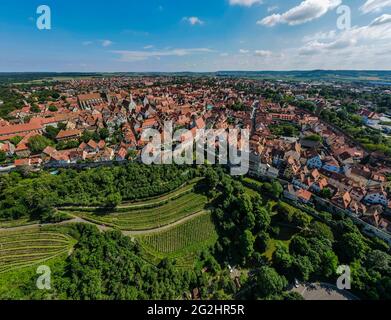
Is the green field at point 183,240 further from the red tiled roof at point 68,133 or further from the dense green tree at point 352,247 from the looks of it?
the red tiled roof at point 68,133

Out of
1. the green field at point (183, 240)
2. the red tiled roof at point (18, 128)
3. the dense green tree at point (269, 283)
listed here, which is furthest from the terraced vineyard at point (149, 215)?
the red tiled roof at point (18, 128)

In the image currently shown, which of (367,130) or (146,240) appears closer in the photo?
(146,240)

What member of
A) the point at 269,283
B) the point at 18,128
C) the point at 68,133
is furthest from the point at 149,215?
the point at 18,128

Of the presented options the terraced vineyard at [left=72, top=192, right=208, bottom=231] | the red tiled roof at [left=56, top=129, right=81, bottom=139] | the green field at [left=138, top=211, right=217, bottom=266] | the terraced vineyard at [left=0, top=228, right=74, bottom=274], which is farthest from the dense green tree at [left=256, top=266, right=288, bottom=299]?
the red tiled roof at [left=56, top=129, right=81, bottom=139]

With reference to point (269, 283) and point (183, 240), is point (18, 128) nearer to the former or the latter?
point (183, 240)

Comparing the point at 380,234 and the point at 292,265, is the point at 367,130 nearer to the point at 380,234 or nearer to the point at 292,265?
the point at 380,234
